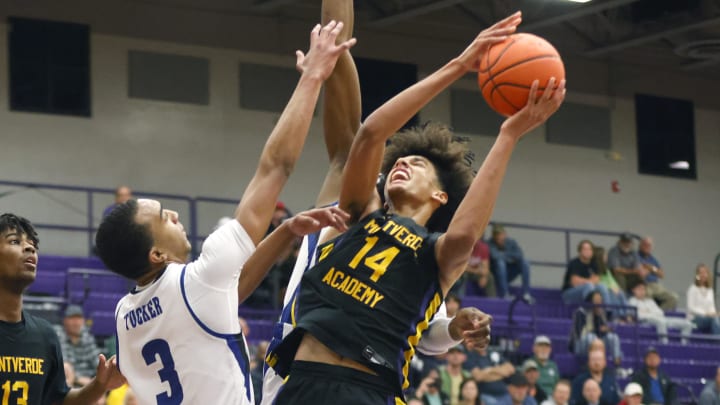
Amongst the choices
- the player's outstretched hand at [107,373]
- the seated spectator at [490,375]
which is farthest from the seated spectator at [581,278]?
the player's outstretched hand at [107,373]

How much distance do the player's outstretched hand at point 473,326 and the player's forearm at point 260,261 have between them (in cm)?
78

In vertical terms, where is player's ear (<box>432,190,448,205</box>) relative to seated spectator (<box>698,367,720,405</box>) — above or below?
above

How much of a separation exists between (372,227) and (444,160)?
0.59 m

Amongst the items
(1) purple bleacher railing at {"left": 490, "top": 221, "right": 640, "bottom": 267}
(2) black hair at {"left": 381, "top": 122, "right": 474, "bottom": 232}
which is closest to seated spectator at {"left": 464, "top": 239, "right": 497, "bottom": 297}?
(1) purple bleacher railing at {"left": 490, "top": 221, "right": 640, "bottom": 267}

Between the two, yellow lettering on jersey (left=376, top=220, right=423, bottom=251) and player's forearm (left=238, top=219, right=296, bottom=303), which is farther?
yellow lettering on jersey (left=376, top=220, right=423, bottom=251)

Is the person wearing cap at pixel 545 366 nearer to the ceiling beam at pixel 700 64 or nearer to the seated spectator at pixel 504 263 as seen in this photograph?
the seated spectator at pixel 504 263

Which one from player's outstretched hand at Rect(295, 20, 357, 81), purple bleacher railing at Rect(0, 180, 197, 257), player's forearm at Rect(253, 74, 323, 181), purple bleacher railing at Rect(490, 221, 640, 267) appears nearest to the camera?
player's forearm at Rect(253, 74, 323, 181)

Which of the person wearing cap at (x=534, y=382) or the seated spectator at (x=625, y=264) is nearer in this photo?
the person wearing cap at (x=534, y=382)

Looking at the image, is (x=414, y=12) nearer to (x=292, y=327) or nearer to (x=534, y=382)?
(x=534, y=382)

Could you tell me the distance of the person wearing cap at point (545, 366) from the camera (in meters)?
14.8

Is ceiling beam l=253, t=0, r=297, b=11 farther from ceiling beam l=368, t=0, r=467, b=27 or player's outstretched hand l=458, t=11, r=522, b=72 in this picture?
player's outstretched hand l=458, t=11, r=522, b=72

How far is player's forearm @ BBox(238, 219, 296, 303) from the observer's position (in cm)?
487

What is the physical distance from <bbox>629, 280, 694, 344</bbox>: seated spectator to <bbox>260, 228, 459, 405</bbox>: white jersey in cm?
1389

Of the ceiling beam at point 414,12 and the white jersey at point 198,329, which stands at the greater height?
the ceiling beam at point 414,12
